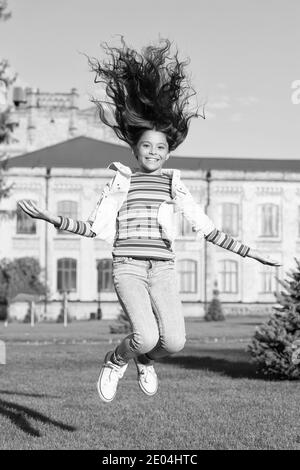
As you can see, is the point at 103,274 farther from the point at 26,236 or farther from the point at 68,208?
the point at 26,236

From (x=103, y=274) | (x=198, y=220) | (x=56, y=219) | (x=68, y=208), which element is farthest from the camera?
(x=68, y=208)

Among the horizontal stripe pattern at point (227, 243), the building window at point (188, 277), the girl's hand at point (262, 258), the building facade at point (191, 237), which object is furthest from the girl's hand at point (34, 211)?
the building window at point (188, 277)

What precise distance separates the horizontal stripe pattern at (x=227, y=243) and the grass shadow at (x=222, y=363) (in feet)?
24.7

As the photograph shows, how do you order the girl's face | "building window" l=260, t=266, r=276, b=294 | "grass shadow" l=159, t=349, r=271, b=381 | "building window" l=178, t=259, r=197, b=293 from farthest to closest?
"building window" l=260, t=266, r=276, b=294, "building window" l=178, t=259, r=197, b=293, "grass shadow" l=159, t=349, r=271, b=381, the girl's face

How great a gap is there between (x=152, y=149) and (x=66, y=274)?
50290 mm

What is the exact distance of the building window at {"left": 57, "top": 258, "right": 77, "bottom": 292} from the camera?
2245 inches

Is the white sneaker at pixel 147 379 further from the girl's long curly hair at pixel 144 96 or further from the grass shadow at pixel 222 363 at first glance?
the grass shadow at pixel 222 363

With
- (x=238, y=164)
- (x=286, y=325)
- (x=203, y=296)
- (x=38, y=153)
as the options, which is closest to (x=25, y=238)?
(x=38, y=153)

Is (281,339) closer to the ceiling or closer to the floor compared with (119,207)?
closer to the floor

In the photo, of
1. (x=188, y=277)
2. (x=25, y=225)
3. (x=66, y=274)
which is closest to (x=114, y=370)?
(x=66, y=274)

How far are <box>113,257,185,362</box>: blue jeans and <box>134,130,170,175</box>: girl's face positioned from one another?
0.81 metres

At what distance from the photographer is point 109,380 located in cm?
758

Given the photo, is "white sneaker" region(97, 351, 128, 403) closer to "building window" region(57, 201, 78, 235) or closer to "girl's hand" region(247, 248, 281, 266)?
"girl's hand" region(247, 248, 281, 266)

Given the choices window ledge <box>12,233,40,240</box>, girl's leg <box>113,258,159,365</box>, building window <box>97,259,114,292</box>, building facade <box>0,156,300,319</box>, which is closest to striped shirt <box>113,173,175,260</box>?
girl's leg <box>113,258,159,365</box>
